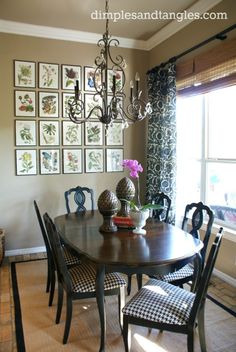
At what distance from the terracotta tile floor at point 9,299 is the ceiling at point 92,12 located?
2.90m

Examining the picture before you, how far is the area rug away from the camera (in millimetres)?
2168

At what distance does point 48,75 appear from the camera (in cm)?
400

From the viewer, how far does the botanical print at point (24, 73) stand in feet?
12.7

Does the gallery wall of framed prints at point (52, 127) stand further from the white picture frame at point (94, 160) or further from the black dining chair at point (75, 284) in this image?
the black dining chair at point (75, 284)

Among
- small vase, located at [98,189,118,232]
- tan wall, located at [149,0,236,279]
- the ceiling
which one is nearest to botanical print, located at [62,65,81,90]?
the ceiling

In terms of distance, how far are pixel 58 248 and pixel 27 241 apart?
2111mm

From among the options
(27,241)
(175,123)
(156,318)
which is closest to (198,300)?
(156,318)

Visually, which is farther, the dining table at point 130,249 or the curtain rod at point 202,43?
the curtain rod at point 202,43

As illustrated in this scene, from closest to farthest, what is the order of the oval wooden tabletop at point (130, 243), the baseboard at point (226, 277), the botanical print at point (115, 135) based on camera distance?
the oval wooden tabletop at point (130, 243) < the baseboard at point (226, 277) < the botanical print at point (115, 135)

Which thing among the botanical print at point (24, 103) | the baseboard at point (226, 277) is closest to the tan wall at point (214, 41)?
the baseboard at point (226, 277)

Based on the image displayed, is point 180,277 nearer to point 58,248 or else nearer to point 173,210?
point 58,248

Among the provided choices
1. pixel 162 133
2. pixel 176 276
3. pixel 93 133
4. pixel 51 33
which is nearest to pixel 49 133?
pixel 93 133

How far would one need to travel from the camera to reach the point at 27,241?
13.4ft

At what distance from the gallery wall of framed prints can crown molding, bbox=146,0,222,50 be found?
688 millimetres
